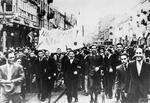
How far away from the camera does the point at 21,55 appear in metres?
12.4

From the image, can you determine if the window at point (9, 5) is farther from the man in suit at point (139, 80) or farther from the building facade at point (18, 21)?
the man in suit at point (139, 80)

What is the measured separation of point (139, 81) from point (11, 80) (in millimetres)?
2546

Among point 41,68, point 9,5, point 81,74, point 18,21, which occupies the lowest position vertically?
point 81,74

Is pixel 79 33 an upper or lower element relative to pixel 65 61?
upper

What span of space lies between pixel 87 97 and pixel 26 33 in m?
17.1

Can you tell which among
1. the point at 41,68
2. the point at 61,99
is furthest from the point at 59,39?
the point at 61,99

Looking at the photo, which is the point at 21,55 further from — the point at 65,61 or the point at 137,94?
the point at 137,94

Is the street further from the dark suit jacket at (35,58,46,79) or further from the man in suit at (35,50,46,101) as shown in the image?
the dark suit jacket at (35,58,46,79)

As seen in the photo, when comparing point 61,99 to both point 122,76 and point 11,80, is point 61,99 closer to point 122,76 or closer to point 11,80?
point 122,76

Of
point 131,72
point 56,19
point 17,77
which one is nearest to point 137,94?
point 131,72

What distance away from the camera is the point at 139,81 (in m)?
7.94

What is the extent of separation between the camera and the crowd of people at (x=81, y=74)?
26.0ft

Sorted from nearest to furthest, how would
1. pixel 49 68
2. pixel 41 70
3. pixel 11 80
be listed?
pixel 11 80 → pixel 49 68 → pixel 41 70

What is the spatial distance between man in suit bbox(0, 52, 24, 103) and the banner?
529 cm
